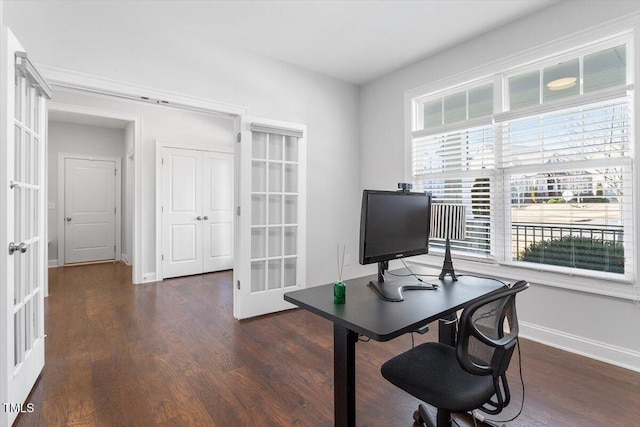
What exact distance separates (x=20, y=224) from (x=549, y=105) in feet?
12.8

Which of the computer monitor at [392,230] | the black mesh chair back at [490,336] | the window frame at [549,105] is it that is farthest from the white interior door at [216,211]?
the black mesh chair back at [490,336]

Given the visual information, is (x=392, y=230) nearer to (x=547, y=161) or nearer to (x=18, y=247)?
(x=547, y=161)

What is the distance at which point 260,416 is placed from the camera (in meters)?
1.82

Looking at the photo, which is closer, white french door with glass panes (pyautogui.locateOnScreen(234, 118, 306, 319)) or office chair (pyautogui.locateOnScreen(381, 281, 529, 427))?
office chair (pyautogui.locateOnScreen(381, 281, 529, 427))

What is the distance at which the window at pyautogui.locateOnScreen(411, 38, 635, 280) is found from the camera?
244 cm

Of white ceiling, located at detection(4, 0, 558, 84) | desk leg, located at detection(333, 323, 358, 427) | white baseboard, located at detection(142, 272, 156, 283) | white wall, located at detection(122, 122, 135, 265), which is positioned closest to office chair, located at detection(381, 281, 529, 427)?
desk leg, located at detection(333, 323, 358, 427)

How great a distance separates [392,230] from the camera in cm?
180

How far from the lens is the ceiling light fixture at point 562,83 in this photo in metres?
2.65

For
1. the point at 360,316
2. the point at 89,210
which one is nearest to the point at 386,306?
the point at 360,316

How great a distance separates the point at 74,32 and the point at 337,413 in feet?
10.6

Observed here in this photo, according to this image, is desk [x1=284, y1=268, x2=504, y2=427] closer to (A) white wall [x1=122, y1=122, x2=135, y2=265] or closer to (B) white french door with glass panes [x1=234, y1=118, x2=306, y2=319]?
(B) white french door with glass panes [x1=234, y1=118, x2=306, y2=319]

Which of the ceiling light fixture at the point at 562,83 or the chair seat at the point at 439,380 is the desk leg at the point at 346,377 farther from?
the ceiling light fixture at the point at 562,83

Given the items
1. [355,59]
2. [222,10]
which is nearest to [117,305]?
[222,10]

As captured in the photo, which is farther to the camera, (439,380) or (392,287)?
(392,287)
